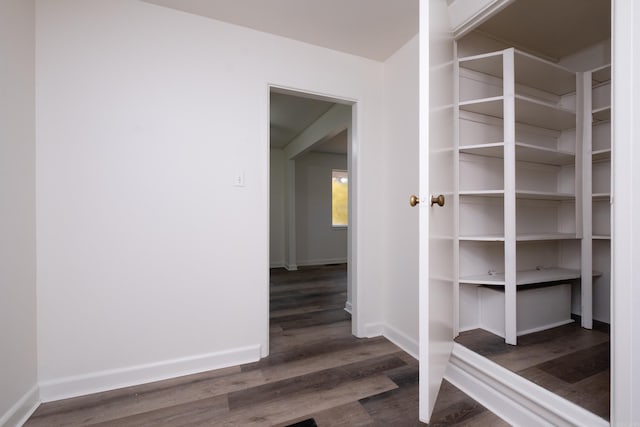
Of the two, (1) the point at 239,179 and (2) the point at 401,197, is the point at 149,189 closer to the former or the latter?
(1) the point at 239,179

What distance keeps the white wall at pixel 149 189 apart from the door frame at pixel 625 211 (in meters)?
1.70

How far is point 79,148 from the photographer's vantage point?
157 centimetres

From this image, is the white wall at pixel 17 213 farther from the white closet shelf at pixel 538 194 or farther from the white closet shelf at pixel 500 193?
the white closet shelf at pixel 538 194

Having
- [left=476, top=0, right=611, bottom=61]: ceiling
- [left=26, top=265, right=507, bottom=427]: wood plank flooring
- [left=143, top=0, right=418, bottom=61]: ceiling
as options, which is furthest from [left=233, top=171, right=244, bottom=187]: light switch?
Result: [left=476, top=0, right=611, bottom=61]: ceiling

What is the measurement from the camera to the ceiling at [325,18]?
169cm

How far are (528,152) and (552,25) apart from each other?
94 centimetres

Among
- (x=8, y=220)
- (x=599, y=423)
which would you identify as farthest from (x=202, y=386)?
(x=599, y=423)

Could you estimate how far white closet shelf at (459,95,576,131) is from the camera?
179 centimetres

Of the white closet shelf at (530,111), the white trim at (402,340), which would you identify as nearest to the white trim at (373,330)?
the white trim at (402,340)

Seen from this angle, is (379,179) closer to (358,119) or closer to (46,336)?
(358,119)

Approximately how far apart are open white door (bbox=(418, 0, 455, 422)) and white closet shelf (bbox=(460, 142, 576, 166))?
43 centimetres

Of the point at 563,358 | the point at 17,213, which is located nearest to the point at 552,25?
the point at 563,358

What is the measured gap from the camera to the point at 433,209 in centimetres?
118

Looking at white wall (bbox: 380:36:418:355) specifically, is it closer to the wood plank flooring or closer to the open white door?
the wood plank flooring
